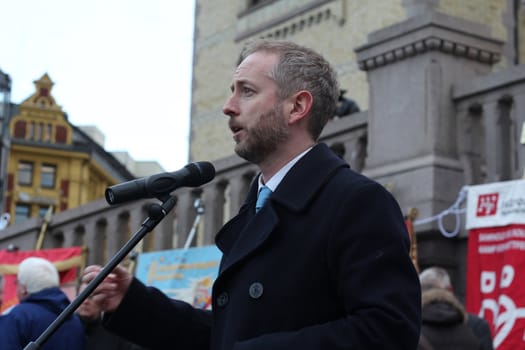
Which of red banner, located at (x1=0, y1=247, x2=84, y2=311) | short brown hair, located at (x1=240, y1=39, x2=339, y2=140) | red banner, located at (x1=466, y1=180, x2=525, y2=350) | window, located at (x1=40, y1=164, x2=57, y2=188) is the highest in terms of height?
window, located at (x1=40, y1=164, x2=57, y2=188)

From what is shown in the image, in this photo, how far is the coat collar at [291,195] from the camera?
129 inches

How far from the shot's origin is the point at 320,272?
10.3 ft

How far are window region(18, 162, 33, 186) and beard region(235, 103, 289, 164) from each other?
69.7 meters

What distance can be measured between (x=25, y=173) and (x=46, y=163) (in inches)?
54.8

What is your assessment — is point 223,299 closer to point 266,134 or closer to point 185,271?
point 266,134

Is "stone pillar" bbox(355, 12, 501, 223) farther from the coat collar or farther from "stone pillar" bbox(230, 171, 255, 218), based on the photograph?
the coat collar

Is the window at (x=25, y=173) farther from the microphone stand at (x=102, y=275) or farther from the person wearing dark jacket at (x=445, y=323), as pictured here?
the microphone stand at (x=102, y=275)

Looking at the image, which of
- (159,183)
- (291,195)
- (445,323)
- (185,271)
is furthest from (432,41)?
(291,195)

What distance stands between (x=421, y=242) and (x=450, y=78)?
124 centimetres

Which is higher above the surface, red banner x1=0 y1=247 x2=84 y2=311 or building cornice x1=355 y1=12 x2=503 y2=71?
building cornice x1=355 y1=12 x2=503 y2=71

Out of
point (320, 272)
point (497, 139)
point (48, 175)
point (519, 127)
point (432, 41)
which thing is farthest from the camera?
point (48, 175)

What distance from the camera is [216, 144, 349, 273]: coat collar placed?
329 cm

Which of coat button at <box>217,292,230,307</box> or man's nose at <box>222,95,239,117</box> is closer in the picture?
coat button at <box>217,292,230,307</box>

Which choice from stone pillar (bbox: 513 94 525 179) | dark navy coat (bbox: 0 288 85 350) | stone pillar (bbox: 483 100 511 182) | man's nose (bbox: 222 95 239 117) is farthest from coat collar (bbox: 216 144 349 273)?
stone pillar (bbox: 483 100 511 182)
